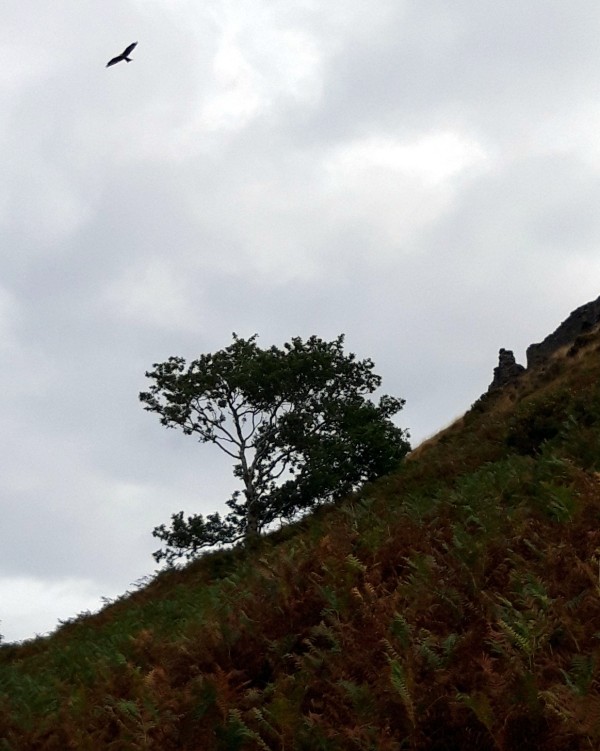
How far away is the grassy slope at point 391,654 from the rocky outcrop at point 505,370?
35211 mm

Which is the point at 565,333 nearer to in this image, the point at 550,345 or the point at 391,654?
the point at 550,345

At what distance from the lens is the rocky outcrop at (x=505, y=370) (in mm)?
46312

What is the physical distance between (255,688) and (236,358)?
3123 centimetres

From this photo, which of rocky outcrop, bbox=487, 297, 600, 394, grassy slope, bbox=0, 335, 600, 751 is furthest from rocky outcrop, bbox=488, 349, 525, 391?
grassy slope, bbox=0, 335, 600, 751

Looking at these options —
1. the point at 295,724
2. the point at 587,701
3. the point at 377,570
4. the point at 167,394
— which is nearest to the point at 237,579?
the point at 377,570

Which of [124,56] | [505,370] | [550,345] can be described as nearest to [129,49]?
[124,56]

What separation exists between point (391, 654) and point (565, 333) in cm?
4456

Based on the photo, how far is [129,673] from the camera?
26.6ft

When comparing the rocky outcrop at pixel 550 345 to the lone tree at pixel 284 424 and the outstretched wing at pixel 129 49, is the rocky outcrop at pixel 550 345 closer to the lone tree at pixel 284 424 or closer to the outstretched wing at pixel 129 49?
the lone tree at pixel 284 424

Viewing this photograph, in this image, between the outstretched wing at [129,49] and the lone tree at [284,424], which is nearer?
the outstretched wing at [129,49]

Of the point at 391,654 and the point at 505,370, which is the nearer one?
the point at 391,654

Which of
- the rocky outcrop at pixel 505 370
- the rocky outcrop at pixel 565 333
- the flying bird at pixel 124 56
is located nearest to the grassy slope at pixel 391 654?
the flying bird at pixel 124 56

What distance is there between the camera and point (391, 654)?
20.5 ft

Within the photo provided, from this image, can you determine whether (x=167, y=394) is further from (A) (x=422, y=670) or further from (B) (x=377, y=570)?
(A) (x=422, y=670)
